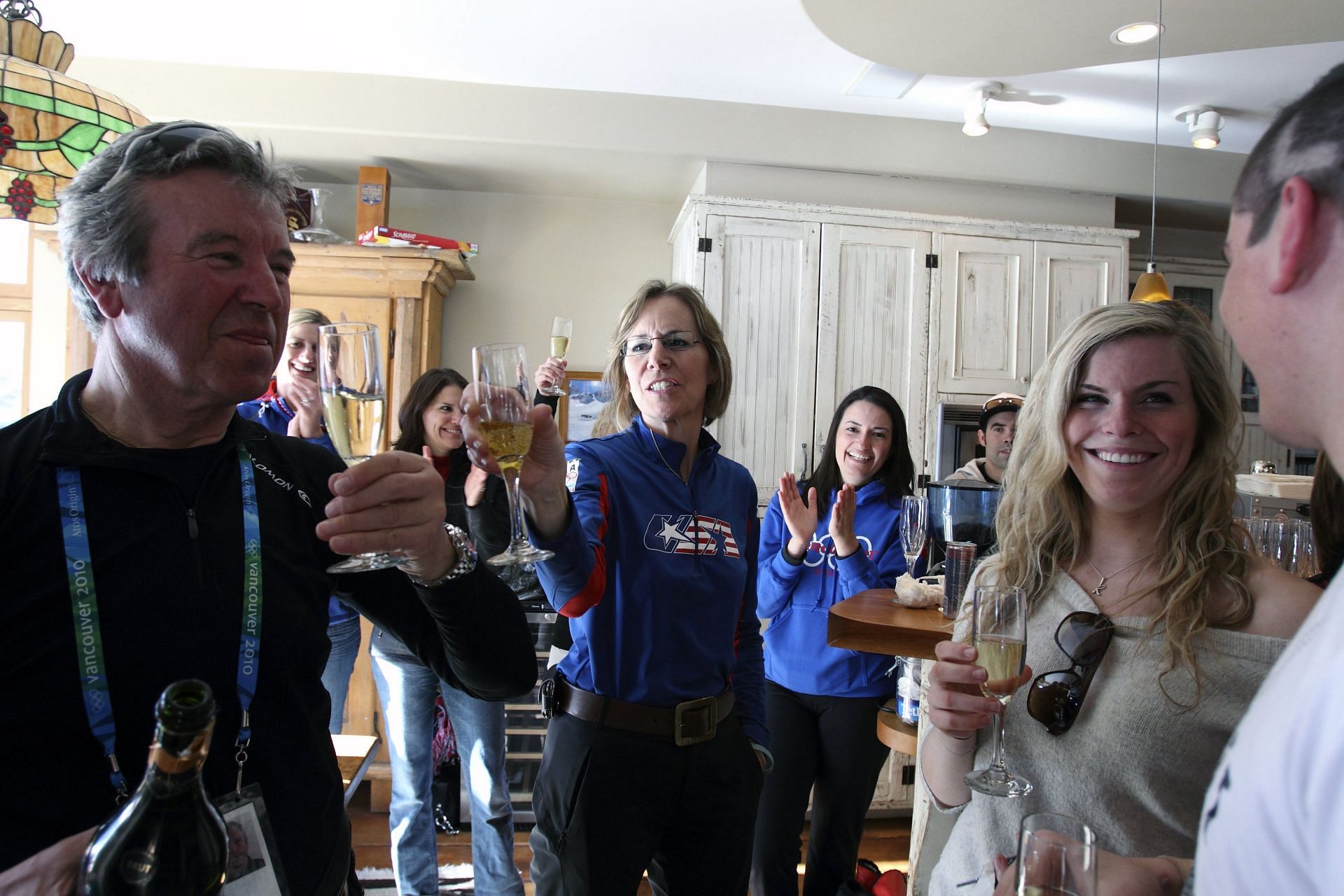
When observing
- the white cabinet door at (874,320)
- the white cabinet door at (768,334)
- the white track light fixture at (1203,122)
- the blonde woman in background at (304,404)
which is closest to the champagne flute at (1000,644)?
the blonde woman in background at (304,404)

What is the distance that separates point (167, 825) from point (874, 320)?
4161mm

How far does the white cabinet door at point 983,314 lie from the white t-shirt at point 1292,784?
→ 4.12 m

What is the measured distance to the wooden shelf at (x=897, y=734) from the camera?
229 centimetres

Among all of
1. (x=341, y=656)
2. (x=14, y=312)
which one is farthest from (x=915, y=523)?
(x=14, y=312)

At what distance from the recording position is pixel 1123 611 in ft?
4.10

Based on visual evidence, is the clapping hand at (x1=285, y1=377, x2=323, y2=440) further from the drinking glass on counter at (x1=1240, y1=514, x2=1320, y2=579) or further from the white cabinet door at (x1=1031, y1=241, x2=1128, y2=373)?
the white cabinet door at (x1=1031, y1=241, x2=1128, y2=373)

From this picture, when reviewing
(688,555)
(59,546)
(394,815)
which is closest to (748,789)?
(688,555)

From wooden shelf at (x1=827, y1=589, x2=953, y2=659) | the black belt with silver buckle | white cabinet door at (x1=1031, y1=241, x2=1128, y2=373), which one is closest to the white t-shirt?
the black belt with silver buckle

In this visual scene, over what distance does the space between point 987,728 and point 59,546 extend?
128 centimetres

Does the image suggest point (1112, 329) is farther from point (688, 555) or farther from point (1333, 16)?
point (1333, 16)

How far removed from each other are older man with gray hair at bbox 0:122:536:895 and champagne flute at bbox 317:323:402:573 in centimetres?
3

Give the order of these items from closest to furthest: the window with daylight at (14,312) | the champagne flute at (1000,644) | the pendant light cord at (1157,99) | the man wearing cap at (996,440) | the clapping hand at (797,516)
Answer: the champagne flute at (1000,644), the clapping hand at (797,516), the pendant light cord at (1157,99), the man wearing cap at (996,440), the window with daylight at (14,312)

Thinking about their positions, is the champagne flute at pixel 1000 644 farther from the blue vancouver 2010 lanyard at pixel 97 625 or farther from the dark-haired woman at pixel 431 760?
the dark-haired woman at pixel 431 760

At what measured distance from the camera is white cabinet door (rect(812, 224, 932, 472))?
14.3 ft
